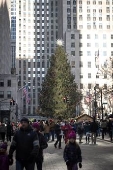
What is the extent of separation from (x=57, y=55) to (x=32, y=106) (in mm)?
106446

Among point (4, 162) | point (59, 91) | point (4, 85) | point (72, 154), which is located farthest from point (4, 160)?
point (4, 85)

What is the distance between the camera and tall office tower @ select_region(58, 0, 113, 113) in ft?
426

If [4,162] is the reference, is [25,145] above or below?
above

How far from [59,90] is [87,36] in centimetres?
5965

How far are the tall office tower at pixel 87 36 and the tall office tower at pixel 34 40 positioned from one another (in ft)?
165

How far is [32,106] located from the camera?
182 metres

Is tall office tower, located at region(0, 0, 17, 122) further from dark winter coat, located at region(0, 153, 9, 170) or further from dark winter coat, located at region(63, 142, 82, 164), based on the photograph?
dark winter coat, located at region(0, 153, 9, 170)

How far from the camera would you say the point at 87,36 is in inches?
5133

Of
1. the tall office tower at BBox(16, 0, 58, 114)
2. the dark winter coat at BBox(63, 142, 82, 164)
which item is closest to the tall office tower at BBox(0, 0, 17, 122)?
the tall office tower at BBox(16, 0, 58, 114)

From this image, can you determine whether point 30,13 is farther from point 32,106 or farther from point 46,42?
point 32,106

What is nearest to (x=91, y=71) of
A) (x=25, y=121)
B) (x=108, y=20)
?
(x=108, y=20)

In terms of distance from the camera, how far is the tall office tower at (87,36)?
130 m

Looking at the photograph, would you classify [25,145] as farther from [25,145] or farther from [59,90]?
[59,90]

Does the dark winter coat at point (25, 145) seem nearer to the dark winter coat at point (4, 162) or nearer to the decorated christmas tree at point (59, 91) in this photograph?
the dark winter coat at point (4, 162)
